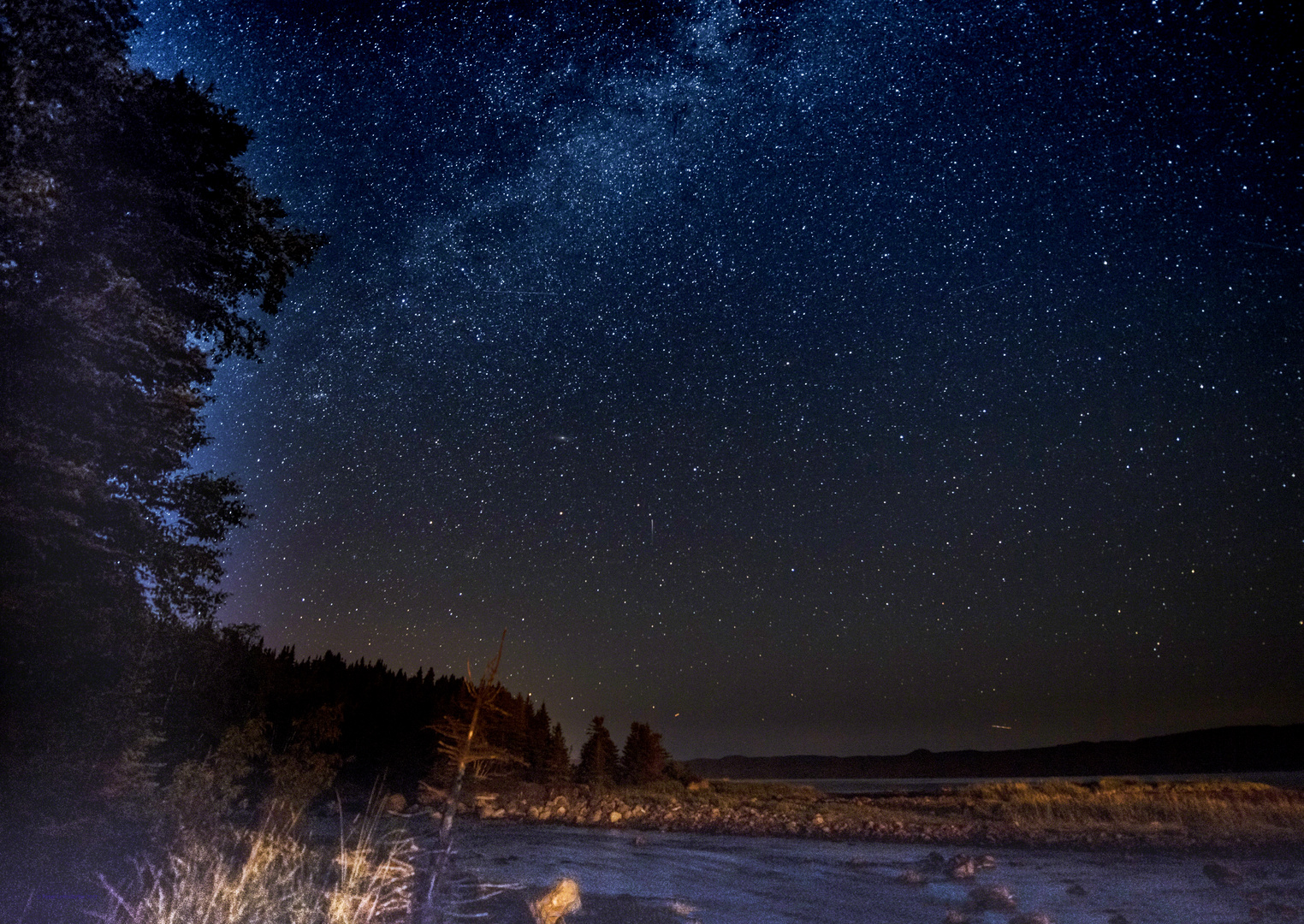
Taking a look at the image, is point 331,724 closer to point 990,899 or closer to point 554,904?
point 554,904

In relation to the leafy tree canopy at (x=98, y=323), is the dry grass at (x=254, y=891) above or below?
below

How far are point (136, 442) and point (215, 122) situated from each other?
551 cm

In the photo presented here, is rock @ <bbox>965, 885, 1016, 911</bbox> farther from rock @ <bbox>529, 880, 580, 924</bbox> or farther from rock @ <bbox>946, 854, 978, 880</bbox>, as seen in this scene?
rock @ <bbox>529, 880, 580, 924</bbox>

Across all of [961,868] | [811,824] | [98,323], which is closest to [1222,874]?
[961,868]

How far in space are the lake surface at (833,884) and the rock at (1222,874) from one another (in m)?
0.21

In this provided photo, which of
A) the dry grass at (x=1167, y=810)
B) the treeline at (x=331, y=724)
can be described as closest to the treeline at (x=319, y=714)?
the treeline at (x=331, y=724)

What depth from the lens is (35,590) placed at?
29.3ft

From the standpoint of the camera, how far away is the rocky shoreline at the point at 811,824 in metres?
18.0

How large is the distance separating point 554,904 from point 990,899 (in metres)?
A: 7.92

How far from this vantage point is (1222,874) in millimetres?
13555

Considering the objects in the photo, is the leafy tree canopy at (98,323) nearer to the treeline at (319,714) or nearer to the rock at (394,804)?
the treeline at (319,714)

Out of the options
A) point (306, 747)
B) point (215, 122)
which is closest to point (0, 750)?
point (215, 122)

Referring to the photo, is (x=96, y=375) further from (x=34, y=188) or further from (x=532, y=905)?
(x=532, y=905)

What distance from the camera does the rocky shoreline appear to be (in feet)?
59.0
